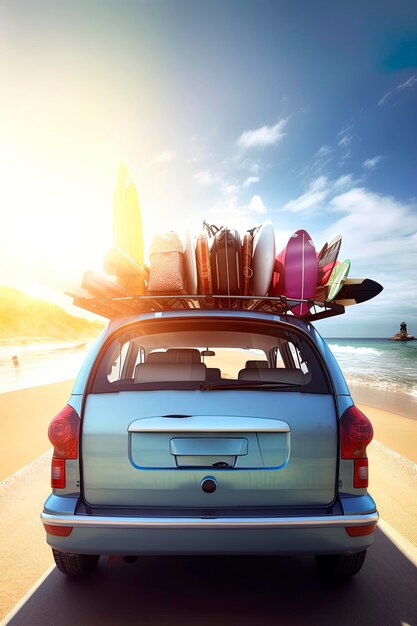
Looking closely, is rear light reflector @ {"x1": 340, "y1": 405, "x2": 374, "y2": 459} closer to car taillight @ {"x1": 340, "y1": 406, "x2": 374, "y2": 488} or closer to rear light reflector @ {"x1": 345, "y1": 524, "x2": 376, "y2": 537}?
car taillight @ {"x1": 340, "y1": 406, "x2": 374, "y2": 488}

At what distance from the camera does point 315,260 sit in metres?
3.47

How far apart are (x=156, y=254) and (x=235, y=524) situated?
1858 mm

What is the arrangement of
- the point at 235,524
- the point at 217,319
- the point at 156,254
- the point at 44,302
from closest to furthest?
1. the point at 235,524
2. the point at 217,319
3. the point at 156,254
4. the point at 44,302

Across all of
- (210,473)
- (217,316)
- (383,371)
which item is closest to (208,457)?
(210,473)

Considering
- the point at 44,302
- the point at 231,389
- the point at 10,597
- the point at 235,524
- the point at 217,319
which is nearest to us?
the point at 235,524

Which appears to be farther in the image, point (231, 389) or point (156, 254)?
point (156, 254)

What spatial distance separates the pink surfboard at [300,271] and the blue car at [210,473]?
98 cm

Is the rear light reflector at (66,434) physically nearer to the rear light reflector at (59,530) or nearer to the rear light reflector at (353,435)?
the rear light reflector at (59,530)

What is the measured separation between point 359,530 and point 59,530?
153cm

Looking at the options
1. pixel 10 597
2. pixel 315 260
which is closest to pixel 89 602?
pixel 10 597

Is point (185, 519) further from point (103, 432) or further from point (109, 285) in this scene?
point (109, 285)

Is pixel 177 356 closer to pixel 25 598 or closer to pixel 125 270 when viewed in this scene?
pixel 125 270

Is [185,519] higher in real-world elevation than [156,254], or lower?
lower

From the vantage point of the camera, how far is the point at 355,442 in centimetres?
251
